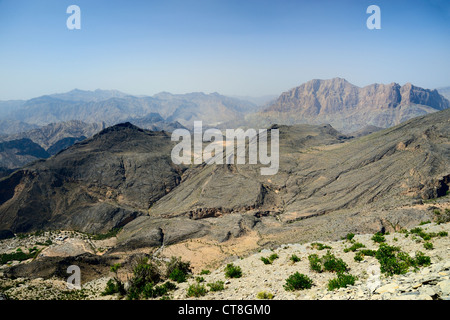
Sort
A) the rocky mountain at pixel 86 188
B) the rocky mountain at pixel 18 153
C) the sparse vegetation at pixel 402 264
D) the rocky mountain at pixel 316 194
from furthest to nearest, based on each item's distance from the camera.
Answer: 1. the rocky mountain at pixel 18 153
2. the rocky mountain at pixel 86 188
3. the rocky mountain at pixel 316 194
4. the sparse vegetation at pixel 402 264

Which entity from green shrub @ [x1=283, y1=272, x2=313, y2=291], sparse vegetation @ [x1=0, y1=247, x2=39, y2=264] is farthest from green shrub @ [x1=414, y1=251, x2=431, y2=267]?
sparse vegetation @ [x1=0, y1=247, x2=39, y2=264]

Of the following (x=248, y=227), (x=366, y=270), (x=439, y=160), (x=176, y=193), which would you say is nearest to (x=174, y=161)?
(x=176, y=193)

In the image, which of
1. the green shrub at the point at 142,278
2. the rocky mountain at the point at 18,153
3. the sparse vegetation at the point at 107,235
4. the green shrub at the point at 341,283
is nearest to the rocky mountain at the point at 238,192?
the sparse vegetation at the point at 107,235

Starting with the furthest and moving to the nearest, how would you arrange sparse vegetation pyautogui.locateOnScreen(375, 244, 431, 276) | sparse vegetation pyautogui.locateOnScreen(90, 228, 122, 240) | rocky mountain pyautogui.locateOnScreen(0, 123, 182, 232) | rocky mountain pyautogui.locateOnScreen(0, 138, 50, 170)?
rocky mountain pyautogui.locateOnScreen(0, 138, 50, 170), rocky mountain pyautogui.locateOnScreen(0, 123, 182, 232), sparse vegetation pyautogui.locateOnScreen(90, 228, 122, 240), sparse vegetation pyautogui.locateOnScreen(375, 244, 431, 276)

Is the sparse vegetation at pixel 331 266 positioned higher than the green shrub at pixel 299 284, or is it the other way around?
the green shrub at pixel 299 284

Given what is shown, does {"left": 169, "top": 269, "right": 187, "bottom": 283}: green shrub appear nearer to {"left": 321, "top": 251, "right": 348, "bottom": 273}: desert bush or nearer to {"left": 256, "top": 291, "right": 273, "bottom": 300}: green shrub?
{"left": 256, "top": 291, "right": 273, "bottom": 300}: green shrub

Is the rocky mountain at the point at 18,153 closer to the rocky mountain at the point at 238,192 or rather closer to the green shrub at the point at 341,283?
the rocky mountain at the point at 238,192

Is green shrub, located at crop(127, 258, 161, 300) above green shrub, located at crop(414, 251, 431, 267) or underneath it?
underneath

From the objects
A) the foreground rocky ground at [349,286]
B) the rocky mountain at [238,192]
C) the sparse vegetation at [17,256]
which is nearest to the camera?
the foreground rocky ground at [349,286]

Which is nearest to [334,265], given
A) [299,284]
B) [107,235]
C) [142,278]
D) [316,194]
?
[299,284]
